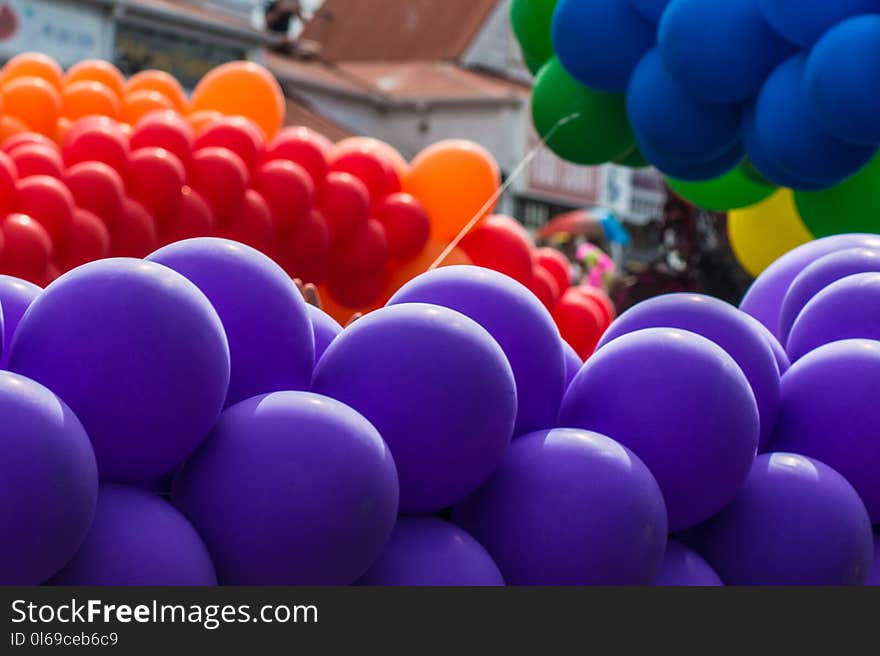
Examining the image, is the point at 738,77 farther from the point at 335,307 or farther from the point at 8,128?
the point at 8,128

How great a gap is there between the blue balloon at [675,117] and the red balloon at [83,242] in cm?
257

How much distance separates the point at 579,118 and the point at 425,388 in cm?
324

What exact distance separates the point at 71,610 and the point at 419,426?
0.56 m

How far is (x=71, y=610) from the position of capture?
1762mm

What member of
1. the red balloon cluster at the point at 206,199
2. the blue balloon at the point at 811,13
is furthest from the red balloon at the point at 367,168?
the blue balloon at the point at 811,13

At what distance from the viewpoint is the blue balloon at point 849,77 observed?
12.8ft

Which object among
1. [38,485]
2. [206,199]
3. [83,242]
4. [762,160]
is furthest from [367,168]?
[38,485]

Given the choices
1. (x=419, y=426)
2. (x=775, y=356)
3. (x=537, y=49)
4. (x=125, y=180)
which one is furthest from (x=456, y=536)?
(x=125, y=180)

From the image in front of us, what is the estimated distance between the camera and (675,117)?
15.0ft

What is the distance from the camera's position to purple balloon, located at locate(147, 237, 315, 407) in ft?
6.91

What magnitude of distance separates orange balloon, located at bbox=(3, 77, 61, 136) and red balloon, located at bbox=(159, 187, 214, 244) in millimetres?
835

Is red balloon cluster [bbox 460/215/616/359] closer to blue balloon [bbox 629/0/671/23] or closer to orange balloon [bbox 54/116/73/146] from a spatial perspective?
orange balloon [bbox 54/116/73/146]

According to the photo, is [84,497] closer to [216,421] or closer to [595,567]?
[216,421]

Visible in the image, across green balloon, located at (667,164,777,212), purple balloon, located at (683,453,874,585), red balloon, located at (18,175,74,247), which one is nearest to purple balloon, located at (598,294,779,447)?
purple balloon, located at (683,453,874,585)
